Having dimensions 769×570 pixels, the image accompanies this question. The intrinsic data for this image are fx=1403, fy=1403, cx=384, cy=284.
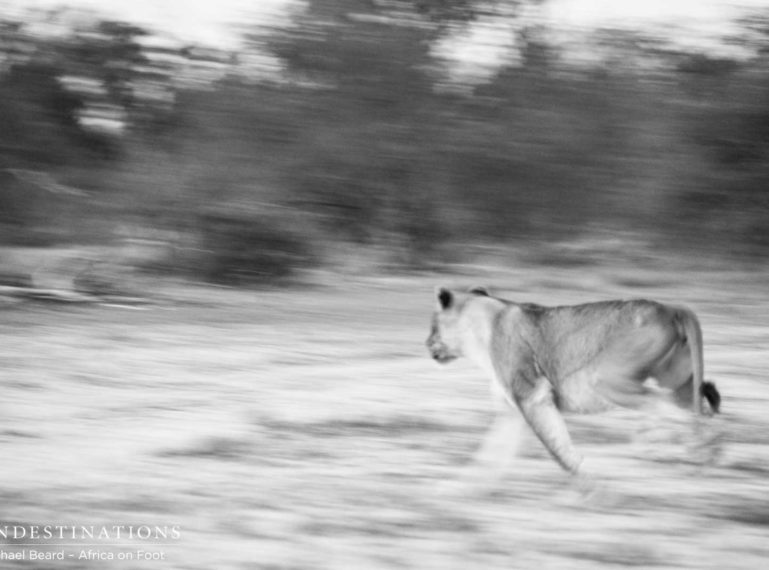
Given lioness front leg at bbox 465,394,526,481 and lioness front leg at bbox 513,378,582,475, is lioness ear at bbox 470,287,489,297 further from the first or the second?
lioness front leg at bbox 513,378,582,475

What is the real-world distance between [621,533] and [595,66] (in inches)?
439

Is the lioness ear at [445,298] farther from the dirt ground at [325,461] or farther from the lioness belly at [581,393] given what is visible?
the dirt ground at [325,461]

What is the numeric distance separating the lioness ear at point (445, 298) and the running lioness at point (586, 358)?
151 millimetres

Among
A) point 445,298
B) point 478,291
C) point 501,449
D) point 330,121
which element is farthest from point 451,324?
point 330,121

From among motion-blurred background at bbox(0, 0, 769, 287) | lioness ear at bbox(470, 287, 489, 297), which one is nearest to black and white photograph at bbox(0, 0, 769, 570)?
motion-blurred background at bbox(0, 0, 769, 287)

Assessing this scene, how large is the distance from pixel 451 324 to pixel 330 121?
374 inches

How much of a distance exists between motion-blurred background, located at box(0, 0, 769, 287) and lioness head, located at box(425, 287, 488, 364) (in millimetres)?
9294

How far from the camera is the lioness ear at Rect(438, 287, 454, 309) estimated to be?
636 centimetres

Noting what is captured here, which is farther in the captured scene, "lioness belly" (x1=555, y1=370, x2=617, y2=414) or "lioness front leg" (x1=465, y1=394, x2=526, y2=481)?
"lioness front leg" (x1=465, y1=394, x2=526, y2=481)

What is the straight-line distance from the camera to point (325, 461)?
6586mm

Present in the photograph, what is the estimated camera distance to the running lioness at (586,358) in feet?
19.5

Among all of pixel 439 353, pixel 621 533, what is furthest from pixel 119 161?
pixel 621 533

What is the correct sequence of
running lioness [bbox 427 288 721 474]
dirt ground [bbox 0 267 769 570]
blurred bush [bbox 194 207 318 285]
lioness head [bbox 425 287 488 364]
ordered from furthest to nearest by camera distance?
blurred bush [bbox 194 207 318 285], lioness head [bbox 425 287 488 364], running lioness [bbox 427 288 721 474], dirt ground [bbox 0 267 769 570]

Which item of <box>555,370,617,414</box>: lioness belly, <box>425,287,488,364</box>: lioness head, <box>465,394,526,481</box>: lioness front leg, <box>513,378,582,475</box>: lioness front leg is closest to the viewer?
<box>513,378,582,475</box>: lioness front leg
